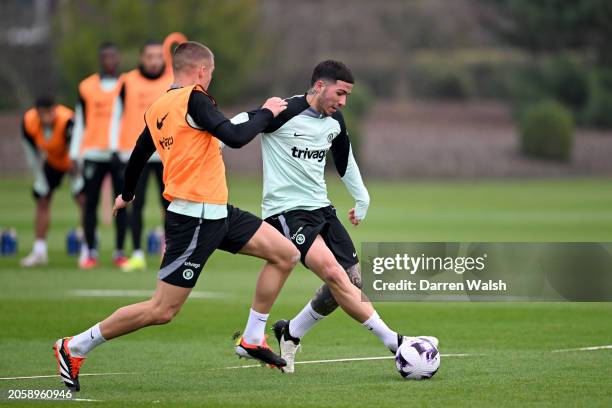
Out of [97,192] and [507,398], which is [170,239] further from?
[97,192]

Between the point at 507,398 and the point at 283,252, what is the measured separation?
1.95m

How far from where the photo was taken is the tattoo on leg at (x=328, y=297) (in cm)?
977

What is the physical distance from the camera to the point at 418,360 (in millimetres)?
9062

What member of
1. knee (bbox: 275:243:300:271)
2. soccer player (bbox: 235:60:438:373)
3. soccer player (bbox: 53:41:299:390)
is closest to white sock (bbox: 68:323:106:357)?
soccer player (bbox: 53:41:299:390)

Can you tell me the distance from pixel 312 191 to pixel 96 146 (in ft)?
27.4

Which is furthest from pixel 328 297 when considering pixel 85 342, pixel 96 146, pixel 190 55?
pixel 96 146

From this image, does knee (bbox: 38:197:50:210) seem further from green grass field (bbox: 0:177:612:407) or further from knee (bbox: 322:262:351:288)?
knee (bbox: 322:262:351:288)

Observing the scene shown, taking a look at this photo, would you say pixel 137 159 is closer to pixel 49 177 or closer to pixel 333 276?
pixel 333 276

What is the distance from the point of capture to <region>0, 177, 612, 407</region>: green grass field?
8.56 meters

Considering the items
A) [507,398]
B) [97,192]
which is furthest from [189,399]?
[97,192]

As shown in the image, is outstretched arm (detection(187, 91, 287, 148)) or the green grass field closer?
the green grass field

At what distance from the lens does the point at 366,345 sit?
436 inches

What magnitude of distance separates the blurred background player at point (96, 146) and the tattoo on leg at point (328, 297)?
7.73 metres

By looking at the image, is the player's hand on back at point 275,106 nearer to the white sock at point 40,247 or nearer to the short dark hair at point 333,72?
the short dark hair at point 333,72
